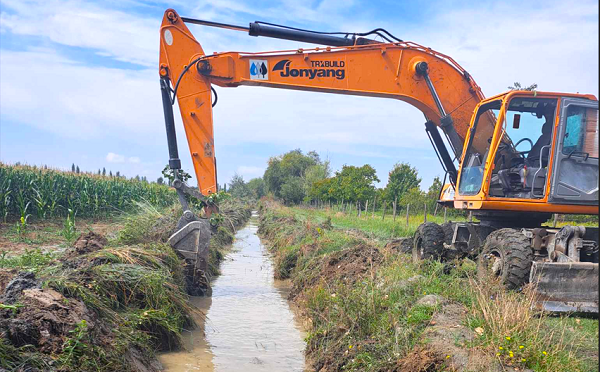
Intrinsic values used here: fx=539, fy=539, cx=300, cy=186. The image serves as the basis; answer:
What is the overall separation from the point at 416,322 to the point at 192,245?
17.1 feet

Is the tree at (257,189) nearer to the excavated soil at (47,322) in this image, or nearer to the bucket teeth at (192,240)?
the bucket teeth at (192,240)

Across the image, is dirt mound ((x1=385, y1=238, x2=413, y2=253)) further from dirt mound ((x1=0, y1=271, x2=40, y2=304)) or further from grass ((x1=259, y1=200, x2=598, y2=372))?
dirt mound ((x1=0, y1=271, x2=40, y2=304))

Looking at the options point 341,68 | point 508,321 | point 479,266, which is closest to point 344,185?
point 341,68

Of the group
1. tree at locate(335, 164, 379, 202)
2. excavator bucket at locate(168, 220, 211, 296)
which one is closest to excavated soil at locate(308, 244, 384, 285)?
excavator bucket at locate(168, 220, 211, 296)

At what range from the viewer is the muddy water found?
6758mm

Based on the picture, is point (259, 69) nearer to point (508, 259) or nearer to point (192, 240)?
point (192, 240)

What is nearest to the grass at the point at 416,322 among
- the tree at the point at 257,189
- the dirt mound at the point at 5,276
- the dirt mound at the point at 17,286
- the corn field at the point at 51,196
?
the dirt mound at the point at 17,286

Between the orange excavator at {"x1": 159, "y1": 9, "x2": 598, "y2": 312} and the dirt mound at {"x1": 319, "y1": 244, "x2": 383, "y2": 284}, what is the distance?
94cm

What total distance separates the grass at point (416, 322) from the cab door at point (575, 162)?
5.60 feet

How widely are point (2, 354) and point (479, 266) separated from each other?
5.84 m

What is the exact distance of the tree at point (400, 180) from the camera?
38.6 metres

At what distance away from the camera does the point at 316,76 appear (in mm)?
10234

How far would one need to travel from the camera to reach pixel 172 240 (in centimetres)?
983

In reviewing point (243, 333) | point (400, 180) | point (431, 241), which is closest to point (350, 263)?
point (431, 241)
